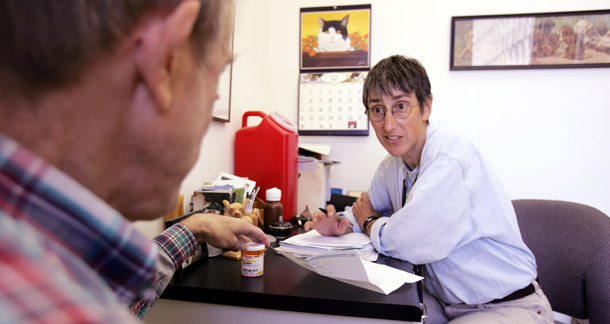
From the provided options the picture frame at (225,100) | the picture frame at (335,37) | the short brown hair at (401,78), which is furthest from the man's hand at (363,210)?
the picture frame at (335,37)

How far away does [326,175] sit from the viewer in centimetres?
186

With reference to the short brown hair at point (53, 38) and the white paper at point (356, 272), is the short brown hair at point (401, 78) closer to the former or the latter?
the white paper at point (356, 272)

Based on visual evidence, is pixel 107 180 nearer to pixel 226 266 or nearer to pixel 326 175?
pixel 226 266

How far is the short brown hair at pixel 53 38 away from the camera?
0.86 ft

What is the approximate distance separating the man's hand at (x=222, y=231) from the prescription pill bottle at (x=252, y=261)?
3cm

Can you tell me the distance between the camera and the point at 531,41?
1.83 metres

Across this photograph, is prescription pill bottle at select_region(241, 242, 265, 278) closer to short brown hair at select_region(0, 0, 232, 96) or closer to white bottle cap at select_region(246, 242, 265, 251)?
white bottle cap at select_region(246, 242, 265, 251)

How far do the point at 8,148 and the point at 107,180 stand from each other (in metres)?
0.11

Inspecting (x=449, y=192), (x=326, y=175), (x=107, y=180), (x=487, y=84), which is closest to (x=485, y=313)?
(x=449, y=192)

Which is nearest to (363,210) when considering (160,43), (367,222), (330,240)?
(367,222)

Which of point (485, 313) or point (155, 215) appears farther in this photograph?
point (485, 313)

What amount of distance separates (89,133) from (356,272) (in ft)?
2.08

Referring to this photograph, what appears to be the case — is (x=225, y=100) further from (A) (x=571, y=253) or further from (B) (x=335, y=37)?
(A) (x=571, y=253)

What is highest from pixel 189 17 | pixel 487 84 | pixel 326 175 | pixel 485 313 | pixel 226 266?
pixel 487 84
